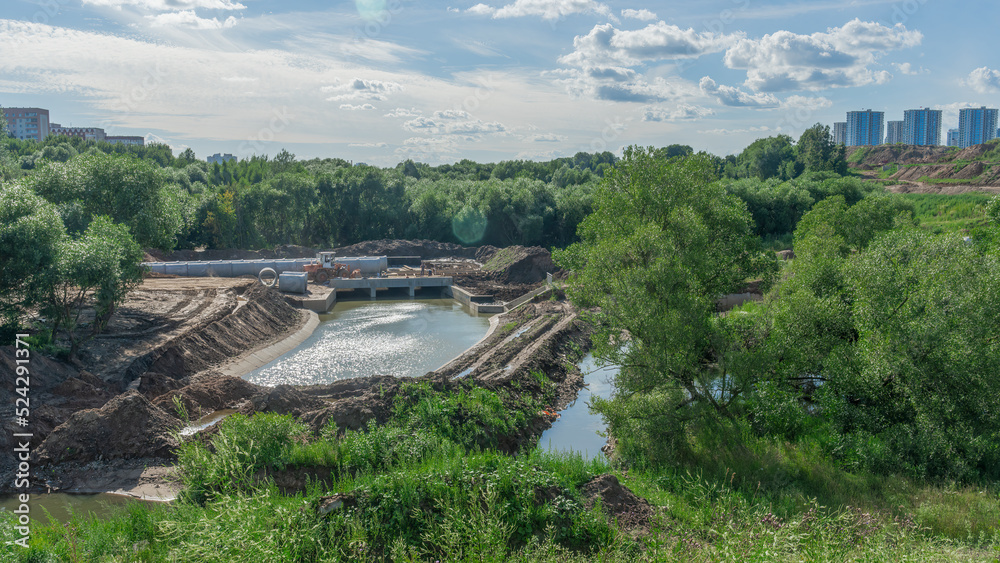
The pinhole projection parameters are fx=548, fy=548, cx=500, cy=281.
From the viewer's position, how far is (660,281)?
670 inches

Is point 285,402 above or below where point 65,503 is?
above

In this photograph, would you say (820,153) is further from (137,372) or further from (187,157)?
(187,157)

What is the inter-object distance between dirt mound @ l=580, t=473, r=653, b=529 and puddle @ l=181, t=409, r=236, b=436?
12399 mm

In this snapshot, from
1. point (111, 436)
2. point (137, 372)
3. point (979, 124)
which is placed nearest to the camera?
point (111, 436)

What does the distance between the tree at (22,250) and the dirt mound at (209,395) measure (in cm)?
708

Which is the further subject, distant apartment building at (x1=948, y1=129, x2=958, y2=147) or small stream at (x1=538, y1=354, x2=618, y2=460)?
distant apartment building at (x1=948, y1=129, x2=958, y2=147)

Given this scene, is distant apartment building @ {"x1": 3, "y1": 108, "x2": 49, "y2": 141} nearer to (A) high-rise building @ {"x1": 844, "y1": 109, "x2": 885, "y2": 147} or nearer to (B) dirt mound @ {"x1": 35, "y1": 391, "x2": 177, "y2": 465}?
(B) dirt mound @ {"x1": 35, "y1": 391, "x2": 177, "y2": 465}

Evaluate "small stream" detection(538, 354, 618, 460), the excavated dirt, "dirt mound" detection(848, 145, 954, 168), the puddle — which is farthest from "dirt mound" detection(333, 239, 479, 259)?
"dirt mound" detection(848, 145, 954, 168)

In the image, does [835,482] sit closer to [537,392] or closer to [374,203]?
[537,392]

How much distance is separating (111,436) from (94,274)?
902 cm

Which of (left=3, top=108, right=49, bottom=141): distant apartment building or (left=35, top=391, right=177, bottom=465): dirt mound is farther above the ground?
(left=3, top=108, right=49, bottom=141): distant apartment building

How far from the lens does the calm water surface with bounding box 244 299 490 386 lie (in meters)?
27.0

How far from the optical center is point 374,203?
6381 cm

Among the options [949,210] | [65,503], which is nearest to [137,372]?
[65,503]
